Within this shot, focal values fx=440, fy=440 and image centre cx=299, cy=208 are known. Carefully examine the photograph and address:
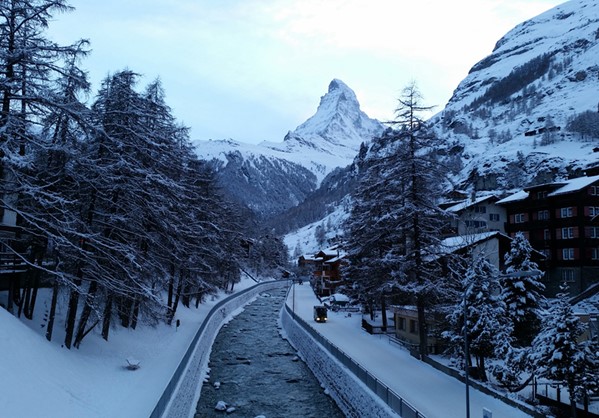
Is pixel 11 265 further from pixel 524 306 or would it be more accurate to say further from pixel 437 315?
pixel 524 306

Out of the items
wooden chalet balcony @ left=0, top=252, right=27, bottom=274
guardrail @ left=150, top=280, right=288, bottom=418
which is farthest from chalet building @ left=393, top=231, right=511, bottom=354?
wooden chalet balcony @ left=0, top=252, right=27, bottom=274

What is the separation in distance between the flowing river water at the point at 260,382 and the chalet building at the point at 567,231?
3497 cm

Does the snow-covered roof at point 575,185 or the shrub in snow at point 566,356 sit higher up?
the snow-covered roof at point 575,185

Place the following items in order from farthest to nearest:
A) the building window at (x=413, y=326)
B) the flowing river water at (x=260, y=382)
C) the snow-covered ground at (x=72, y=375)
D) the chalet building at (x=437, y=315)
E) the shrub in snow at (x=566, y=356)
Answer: the building window at (x=413, y=326)
the chalet building at (x=437, y=315)
the flowing river water at (x=260, y=382)
the shrub in snow at (x=566, y=356)
the snow-covered ground at (x=72, y=375)

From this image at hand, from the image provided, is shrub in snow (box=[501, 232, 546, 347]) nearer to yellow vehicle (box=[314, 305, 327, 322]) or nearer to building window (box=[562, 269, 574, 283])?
yellow vehicle (box=[314, 305, 327, 322])

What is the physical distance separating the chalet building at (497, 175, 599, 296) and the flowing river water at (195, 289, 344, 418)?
34971mm

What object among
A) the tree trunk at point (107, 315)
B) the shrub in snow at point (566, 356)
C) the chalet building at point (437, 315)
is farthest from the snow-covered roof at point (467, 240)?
the tree trunk at point (107, 315)

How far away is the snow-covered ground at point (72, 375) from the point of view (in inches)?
601

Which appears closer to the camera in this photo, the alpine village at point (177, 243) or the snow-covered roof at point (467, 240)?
the alpine village at point (177, 243)

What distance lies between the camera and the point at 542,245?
5688 centimetres

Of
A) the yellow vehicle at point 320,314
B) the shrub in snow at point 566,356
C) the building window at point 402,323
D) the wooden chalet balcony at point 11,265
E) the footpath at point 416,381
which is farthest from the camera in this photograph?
the yellow vehicle at point 320,314

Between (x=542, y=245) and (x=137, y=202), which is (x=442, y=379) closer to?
(x=137, y=202)

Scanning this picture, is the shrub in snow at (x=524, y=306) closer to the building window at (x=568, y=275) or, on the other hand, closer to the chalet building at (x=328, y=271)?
the building window at (x=568, y=275)

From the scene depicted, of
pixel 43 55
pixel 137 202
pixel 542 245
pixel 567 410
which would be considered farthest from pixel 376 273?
pixel 542 245
